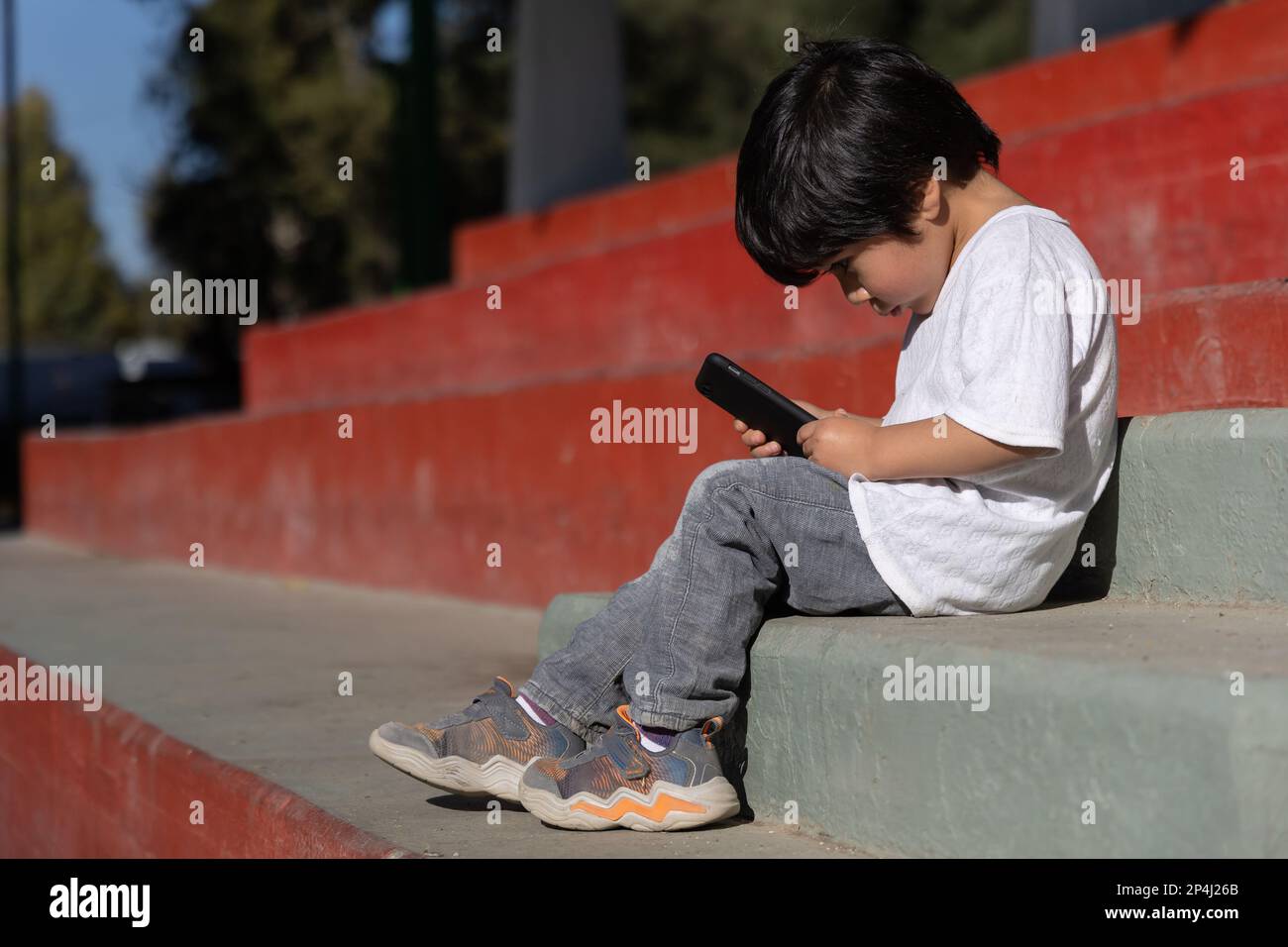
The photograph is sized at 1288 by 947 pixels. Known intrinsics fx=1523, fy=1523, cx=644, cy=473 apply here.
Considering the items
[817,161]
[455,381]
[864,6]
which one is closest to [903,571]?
[817,161]

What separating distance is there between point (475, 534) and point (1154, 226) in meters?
3.12

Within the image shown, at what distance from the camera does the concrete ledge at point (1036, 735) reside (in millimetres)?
1676

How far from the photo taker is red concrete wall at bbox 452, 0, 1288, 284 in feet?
16.0

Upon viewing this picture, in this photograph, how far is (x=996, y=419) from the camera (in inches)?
85.6

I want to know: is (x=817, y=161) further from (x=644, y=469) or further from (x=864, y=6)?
(x=864, y=6)

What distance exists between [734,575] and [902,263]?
562 millimetres

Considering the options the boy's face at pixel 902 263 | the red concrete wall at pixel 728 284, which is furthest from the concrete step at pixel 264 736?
the red concrete wall at pixel 728 284

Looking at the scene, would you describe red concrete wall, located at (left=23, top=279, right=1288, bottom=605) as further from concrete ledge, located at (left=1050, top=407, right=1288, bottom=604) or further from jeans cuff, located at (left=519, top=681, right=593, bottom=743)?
jeans cuff, located at (left=519, top=681, right=593, bottom=743)

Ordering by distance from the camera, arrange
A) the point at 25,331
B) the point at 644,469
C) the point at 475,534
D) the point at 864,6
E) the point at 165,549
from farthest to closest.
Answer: the point at 25,331
the point at 864,6
the point at 165,549
the point at 475,534
the point at 644,469

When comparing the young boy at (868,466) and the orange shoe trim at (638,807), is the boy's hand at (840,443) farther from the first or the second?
the orange shoe trim at (638,807)

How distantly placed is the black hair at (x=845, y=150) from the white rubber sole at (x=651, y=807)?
33.0 inches

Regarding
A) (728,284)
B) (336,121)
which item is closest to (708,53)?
(336,121)

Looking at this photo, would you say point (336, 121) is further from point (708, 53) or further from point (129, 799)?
point (129, 799)

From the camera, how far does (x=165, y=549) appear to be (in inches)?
404
